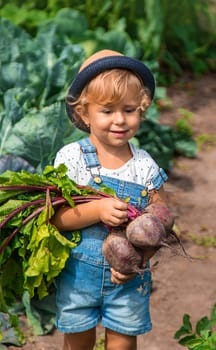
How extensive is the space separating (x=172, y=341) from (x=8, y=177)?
1.54m

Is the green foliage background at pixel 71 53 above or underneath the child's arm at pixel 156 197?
above

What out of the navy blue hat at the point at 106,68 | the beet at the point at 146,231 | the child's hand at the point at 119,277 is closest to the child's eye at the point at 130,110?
the navy blue hat at the point at 106,68

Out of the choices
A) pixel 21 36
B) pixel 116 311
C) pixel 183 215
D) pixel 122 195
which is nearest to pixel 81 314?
pixel 116 311

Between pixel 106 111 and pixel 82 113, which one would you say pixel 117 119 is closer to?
pixel 106 111

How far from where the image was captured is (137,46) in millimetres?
7426

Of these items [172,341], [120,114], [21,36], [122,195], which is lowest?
[172,341]

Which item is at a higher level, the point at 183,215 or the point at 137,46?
the point at 137,46

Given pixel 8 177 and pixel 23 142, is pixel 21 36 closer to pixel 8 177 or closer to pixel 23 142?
pixel 23 142

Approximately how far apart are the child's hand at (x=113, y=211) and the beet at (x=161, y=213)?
12 centimetres

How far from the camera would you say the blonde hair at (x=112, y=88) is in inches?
133

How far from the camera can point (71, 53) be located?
20.3 feet

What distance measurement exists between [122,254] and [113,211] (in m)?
0.17

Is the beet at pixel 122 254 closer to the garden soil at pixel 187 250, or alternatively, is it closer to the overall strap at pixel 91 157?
the overall strap at pixel 91 157

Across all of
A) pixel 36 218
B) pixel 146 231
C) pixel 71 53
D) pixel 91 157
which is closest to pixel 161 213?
pixel 146 231
